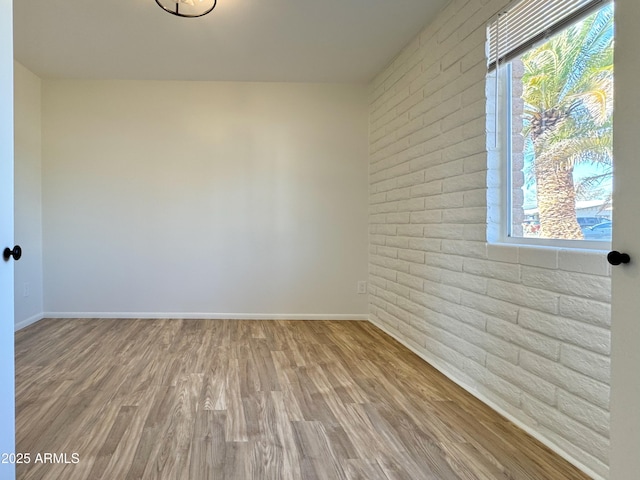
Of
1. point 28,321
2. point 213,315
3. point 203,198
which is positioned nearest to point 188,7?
point 203,198

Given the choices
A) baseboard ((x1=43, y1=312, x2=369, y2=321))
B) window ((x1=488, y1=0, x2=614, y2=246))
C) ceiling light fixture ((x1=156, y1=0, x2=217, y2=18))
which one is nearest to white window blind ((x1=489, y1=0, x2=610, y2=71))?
window ((x1=488, y1=0, x2=614, y2=246))

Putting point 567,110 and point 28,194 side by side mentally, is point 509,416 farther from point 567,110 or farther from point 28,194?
point 28,194

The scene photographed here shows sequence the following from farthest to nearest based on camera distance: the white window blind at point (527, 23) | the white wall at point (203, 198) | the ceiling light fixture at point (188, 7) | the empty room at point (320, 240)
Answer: the white wall at point (203, 198) → the ceiling light fixture at point (188, 7) → the white window blind at point (527, 23) → the empty room at point (320, 240)

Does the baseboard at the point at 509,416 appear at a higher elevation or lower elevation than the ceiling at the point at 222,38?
lower

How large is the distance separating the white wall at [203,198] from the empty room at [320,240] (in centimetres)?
2

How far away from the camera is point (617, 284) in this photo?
0.96 m

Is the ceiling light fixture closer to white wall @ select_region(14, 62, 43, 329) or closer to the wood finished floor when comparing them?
white wall @ select_region(14, 62, 43, 329)

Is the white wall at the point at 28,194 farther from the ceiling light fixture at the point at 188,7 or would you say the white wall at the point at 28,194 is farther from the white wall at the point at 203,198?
the ceiling light fixture at the point at 188,7

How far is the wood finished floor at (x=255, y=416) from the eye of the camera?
4.78 ft

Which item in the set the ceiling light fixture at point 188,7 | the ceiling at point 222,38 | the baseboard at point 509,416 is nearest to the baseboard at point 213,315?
the baseboard at point 509,416

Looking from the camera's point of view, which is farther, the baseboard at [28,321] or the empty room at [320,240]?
the baseboard at [28,321]

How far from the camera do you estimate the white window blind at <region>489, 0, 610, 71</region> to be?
1.58 meters

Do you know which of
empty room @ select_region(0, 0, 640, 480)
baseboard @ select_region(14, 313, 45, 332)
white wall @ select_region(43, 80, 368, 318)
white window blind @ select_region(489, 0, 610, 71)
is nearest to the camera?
empty room @ select_region(0, 0, 640, 480)

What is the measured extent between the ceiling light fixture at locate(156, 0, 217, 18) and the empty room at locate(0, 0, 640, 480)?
0.04 meters
